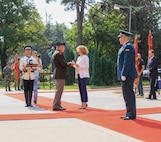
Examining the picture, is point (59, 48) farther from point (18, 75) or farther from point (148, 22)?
point (148, 22)

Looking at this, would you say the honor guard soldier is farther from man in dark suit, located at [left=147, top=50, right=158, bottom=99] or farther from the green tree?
the green tree

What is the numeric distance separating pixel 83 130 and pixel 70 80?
21.1 metres

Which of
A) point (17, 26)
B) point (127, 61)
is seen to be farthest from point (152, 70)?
point (17, 26)

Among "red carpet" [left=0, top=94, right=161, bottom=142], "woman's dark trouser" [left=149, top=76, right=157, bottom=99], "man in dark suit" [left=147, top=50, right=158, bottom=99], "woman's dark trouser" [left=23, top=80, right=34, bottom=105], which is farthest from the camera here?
"woman's dark trouser" [left=149, top=76, right=157, bottom=99]

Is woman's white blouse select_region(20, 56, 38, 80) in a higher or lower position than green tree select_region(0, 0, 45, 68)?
lower

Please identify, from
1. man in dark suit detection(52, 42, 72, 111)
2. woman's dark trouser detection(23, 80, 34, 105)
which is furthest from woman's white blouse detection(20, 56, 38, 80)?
man in dark suit detection(52, 42, 72, 111)

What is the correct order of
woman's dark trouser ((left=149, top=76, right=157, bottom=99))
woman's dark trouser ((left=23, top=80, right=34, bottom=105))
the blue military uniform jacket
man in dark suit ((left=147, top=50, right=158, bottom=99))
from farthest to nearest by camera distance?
1. woman's dark trouser ((left=149, top=76, right=157, bottom=99))
2. man in dark suit ((left=147, top=50, right=158, bottom=99))
3. woman's dark trouser ((left=23, top=80, right=34, bottom=105))
4. the blue military uniform jacket

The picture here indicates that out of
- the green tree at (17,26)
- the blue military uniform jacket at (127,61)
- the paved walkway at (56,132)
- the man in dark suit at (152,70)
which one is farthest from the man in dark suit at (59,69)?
the green tree at (17,26)

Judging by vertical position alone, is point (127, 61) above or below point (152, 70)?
above

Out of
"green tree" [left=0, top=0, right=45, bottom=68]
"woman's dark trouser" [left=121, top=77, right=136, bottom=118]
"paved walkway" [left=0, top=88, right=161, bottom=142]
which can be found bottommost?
"paved walkway" [left=0, top=88, right=161, bottom=142]

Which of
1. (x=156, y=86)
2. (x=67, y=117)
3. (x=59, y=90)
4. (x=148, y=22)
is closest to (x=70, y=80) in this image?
(x=156, y=86)

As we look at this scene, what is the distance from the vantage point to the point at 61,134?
6.35 m

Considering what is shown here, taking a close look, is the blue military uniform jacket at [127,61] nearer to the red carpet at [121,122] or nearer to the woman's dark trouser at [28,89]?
the red carpet at [121,122]

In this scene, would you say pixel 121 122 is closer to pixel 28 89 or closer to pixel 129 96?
pixel 129 96
